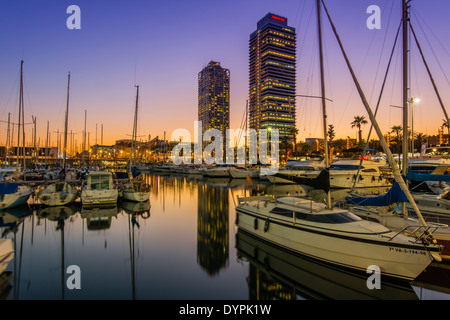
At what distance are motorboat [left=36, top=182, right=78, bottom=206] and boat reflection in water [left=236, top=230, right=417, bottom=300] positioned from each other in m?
19.5

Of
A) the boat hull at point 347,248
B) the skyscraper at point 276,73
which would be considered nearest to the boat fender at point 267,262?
the boat hull at point 347,248

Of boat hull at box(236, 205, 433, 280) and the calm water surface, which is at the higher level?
boat hull at box(236, 205, 433, 280)

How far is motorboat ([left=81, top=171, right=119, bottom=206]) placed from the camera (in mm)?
21562

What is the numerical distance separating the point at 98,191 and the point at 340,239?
19.9 m

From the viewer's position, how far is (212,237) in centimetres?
1530

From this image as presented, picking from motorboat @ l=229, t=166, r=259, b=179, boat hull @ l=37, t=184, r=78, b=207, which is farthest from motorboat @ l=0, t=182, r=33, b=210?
motorboat @ l=229, t=166, r=259, b=179

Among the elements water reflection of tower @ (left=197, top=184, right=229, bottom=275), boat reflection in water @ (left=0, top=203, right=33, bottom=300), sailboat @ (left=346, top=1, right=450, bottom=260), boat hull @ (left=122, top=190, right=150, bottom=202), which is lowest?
water reflection of tower @ (left=197, top=184, right=229, bottom=275)

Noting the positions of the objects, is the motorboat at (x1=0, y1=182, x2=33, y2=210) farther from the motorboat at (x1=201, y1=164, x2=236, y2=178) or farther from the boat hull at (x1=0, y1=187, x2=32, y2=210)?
the motorboat at (x1=201, y1=164, x2=236, y2=178)

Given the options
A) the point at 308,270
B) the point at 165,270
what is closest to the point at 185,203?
the point at 165,270

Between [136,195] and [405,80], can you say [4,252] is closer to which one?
[136,195]

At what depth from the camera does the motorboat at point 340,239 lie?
8.28 metres

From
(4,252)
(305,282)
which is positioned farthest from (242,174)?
(4,252)

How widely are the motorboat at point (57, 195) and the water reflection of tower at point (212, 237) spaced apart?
40.7ft
